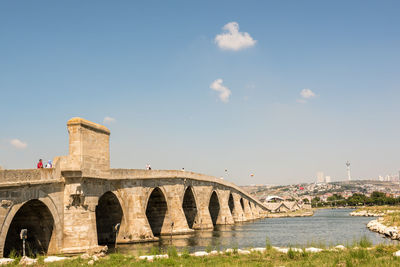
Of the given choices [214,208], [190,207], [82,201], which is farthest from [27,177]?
[214,208]

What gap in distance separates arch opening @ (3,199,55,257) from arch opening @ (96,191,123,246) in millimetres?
8593

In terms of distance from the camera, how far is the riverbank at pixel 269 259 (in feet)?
51.4

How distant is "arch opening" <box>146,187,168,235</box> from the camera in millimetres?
42438

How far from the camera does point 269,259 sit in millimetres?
17719

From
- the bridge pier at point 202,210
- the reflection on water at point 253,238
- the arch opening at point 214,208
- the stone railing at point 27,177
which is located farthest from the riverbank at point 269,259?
the arch opening at point 214,208

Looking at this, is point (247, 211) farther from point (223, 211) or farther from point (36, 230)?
point (36, 230)

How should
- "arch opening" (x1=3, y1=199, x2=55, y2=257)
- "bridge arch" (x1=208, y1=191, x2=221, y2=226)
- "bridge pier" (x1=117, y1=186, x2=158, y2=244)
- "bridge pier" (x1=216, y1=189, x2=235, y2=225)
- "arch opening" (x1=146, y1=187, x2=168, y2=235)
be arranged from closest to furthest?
"arch opening" (x1=3, y1=199, x2=55, y2=257)
"bridge pier" (x1=117, y1=186, x2=158, y2=244)
"arch opening" (x1=146, y1=187, x2=168, y2=235)
"bridge pier" (x1=216, y1=189, x2=235, y2=225)
"bridge arch" (x1=208, y1=191, x2=221, y2=226)

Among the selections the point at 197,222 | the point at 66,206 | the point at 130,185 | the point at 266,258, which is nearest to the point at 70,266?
the point at 266,258

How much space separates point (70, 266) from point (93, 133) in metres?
14.5

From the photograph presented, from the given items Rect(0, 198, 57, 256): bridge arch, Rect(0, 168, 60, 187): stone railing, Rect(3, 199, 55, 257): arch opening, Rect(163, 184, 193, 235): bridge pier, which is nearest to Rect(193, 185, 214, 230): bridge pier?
Rect(163, 184, 193, 235): bridge pier

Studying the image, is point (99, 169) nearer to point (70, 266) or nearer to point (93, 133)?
point (93, 133)

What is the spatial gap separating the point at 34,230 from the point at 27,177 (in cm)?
486

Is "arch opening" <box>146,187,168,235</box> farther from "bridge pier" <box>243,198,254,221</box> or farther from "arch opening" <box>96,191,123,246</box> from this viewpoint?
"bridge pier" <box>243,198,254,221</box>

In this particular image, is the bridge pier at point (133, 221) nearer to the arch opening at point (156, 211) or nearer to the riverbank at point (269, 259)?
the arch opening at point (156, 211)
